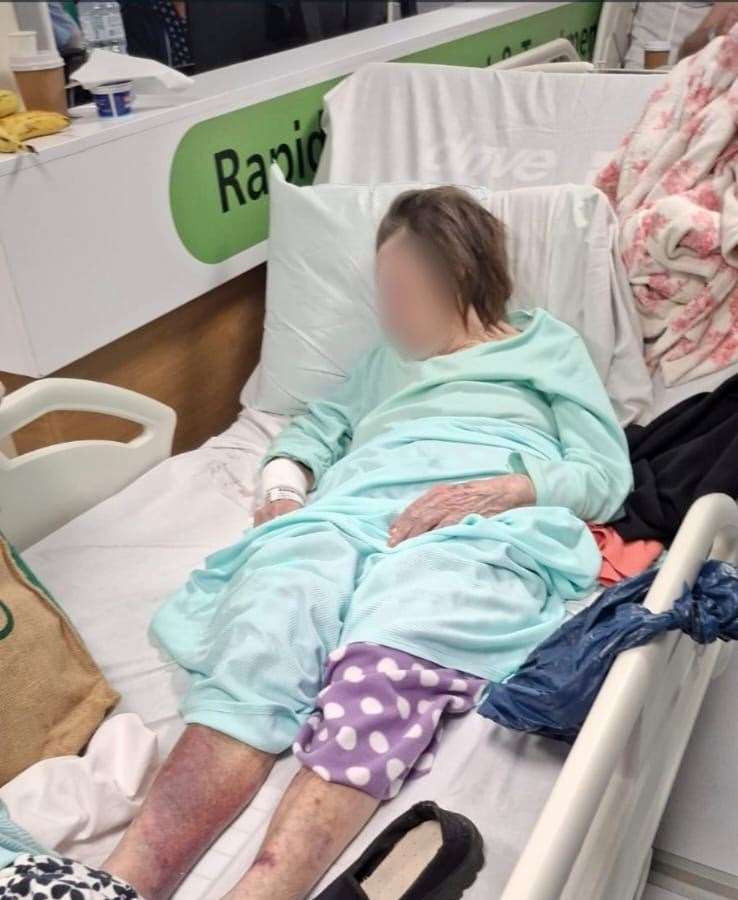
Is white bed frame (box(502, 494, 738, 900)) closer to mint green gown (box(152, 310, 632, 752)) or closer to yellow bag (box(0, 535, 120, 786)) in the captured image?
mint green gown (box(152, 310, 632, 752))

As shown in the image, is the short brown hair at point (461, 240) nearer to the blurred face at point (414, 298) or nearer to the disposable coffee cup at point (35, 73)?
the blurred face at point (414, 298)

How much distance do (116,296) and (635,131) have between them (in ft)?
3.36

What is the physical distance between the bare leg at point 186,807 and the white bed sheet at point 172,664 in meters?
0.03

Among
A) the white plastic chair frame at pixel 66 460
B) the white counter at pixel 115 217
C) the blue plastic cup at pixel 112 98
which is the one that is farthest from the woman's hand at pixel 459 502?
the blue plastic cup at pixel 112 98

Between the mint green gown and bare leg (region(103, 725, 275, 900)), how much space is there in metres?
0.03

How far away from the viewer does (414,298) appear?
59.2 inches

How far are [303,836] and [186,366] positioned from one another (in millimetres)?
1180

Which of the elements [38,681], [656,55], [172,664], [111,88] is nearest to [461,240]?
[111,88]

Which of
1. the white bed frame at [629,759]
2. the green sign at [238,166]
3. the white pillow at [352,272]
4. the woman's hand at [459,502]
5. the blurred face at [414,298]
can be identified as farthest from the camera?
the green sign at [238,166]

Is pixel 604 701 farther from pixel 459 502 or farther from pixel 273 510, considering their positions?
pixel 273 510

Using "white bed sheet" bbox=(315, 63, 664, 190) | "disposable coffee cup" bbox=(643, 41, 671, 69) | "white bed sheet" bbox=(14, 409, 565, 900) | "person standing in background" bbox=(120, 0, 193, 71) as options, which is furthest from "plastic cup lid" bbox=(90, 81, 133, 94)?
"disposable coffee cup" bbox=(643, 41, 671, 69)

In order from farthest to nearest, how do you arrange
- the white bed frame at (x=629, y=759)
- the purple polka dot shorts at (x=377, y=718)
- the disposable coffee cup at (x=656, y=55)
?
the disposable coffee cup at (x=656, y=55) → the purple polka dot shorts at (x=377, y=718) → the white bed frame at (x=629, y=759)

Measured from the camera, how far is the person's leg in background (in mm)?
940

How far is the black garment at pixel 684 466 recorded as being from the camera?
1355mm
